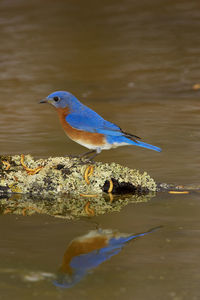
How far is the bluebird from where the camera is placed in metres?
4.18

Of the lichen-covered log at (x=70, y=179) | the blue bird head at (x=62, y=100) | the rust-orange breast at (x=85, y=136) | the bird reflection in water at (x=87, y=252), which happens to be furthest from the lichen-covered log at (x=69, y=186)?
the bird reflection in water at (x=87, y=252)

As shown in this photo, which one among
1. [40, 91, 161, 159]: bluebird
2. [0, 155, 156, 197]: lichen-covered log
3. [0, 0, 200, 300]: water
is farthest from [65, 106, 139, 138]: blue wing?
[0, 0, 200, 300]: water

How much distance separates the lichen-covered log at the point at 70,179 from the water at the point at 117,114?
0.27 m

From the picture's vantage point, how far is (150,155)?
552cm

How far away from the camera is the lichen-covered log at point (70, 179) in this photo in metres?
4.28

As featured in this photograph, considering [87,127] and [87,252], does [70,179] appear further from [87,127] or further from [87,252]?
[87,252]

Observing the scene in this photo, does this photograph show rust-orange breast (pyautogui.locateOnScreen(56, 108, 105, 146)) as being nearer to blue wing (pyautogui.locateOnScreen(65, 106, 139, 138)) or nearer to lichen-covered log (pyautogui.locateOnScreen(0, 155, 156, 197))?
blue wing (pyautogui.locateOnScreen(65, 106, 139, 138))

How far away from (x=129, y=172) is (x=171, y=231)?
762 mm

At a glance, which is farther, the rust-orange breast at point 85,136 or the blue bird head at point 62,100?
the blue bird head at point 62,100

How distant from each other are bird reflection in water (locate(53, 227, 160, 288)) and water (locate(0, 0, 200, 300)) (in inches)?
1.9

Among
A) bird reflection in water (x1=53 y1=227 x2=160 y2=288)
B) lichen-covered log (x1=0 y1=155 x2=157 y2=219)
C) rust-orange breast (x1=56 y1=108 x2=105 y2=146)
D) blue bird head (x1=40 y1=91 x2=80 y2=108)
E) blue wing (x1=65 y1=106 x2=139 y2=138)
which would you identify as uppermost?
blue bird head (x1=40 y1=91 x2=80 y2=108)

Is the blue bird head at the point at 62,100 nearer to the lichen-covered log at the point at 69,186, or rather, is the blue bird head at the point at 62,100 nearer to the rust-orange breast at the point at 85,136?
the rust-orange breast at the point at 85,136

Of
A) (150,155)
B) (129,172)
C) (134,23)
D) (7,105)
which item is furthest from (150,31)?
(129,172)

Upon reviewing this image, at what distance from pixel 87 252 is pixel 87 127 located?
3.75 ft
